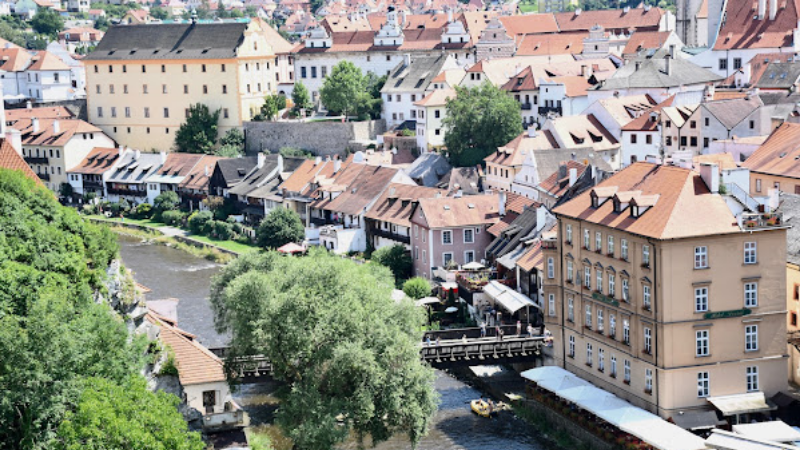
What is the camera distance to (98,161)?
263ft

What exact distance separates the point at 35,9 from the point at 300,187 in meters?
95.1

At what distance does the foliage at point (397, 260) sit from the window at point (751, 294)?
19.0m

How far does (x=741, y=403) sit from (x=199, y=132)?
5244cm

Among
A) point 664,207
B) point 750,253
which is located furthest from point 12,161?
point 750,253

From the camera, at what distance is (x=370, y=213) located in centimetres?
5759

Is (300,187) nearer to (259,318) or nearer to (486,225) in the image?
(486,225)

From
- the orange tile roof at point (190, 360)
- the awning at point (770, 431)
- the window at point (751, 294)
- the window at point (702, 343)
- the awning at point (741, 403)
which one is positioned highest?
the window at point (751, 294)

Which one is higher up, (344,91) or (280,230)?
(344,91)

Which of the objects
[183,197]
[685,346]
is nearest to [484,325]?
[685,346]

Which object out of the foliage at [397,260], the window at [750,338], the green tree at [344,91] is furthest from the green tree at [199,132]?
the window at [750,338]

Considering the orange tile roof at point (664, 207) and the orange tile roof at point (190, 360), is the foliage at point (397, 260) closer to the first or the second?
the orange tile roof at point (664, 207)

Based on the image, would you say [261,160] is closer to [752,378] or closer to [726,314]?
[726,314]

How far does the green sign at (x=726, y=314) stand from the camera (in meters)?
34.9

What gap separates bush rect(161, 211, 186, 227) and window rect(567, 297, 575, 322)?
1409 inches
